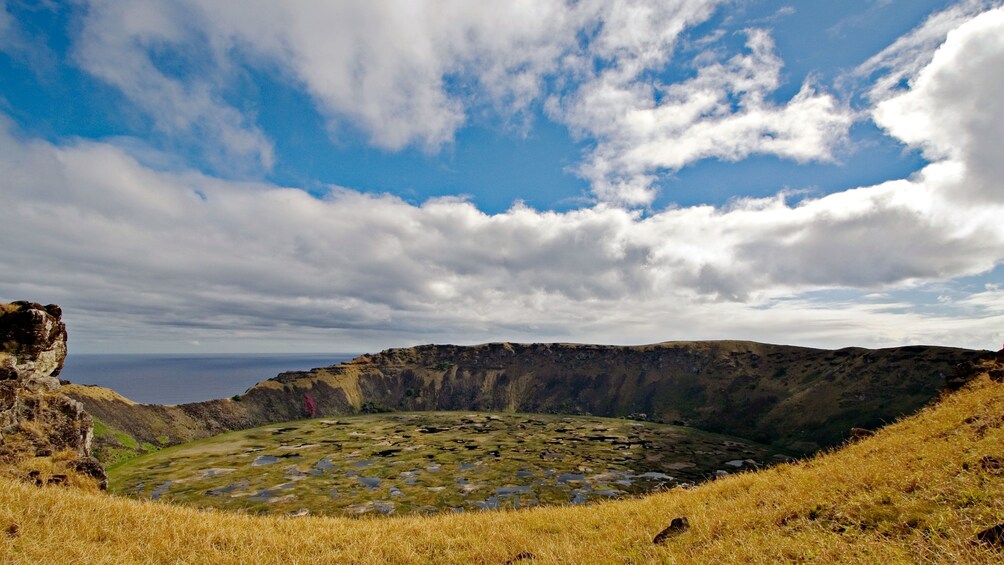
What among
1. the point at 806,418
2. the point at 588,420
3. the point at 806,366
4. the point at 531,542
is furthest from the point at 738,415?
the point at 531,542

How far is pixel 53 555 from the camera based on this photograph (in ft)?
31.4

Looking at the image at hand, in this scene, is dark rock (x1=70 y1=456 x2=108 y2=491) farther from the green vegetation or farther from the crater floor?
the green vegetation

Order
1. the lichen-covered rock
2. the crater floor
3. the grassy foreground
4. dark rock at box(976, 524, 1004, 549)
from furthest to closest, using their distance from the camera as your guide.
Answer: the crater floor → the lichen-covered rock → the grassy foreground → dark rock at box(976, 524, 1004, 549)

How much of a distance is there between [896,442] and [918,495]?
27.5 ft

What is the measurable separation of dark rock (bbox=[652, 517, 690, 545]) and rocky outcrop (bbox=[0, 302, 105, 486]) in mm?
33066

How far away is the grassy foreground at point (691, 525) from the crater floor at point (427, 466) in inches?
1856

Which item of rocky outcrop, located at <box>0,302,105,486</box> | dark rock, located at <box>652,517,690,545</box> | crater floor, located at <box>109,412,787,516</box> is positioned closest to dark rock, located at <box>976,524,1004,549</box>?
dark rock, located at <box>652,517,690,545</box>

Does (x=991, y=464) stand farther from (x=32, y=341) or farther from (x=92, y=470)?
(x=32, y=341)

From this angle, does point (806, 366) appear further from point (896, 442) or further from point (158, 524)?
Answer: point (158, 524)

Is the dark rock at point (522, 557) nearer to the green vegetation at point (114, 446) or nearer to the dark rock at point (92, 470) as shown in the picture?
the dark rock at point (92, 470)

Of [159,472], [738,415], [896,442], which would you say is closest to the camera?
[896,442]

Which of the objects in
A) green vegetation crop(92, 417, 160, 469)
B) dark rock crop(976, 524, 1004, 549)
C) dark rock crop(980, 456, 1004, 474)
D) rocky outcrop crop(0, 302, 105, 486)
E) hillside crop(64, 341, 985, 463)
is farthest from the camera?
hillside crop(64, 341, 985, 463)

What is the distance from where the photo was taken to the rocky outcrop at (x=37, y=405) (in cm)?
2861

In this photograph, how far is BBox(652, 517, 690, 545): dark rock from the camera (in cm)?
1275
